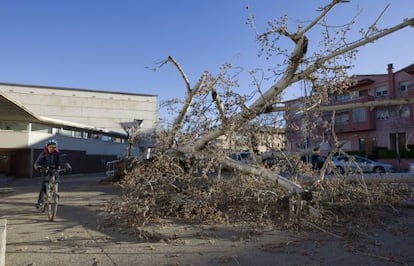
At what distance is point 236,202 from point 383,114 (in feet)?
113

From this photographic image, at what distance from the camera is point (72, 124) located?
3014 centimetres

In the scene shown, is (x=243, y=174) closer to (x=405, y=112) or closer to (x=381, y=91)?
(x=405, y=112)

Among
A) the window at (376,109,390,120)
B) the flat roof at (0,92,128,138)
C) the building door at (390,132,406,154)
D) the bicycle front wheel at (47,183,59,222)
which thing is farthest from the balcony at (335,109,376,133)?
the bicycle front wheel at (47,183,59,222)

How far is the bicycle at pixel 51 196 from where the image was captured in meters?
7.27

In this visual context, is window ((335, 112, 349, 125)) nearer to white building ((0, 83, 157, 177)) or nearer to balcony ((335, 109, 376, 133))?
balcony ((335, 109, 376, 133))

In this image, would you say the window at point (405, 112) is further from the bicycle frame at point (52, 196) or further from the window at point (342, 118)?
the bicycle frame at point (52, 196)

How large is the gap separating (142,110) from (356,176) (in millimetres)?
44262

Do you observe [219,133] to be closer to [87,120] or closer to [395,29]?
[395,29]

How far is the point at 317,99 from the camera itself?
8.87 metres

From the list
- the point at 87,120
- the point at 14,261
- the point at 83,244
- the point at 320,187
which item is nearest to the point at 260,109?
the point at 320,187

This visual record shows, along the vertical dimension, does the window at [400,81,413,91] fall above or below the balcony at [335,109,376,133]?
above

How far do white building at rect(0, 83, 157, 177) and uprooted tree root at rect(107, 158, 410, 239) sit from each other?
11.8 feet

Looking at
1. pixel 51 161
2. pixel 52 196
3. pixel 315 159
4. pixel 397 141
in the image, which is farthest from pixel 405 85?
pixel 52 196

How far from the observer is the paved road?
458 centimetres
